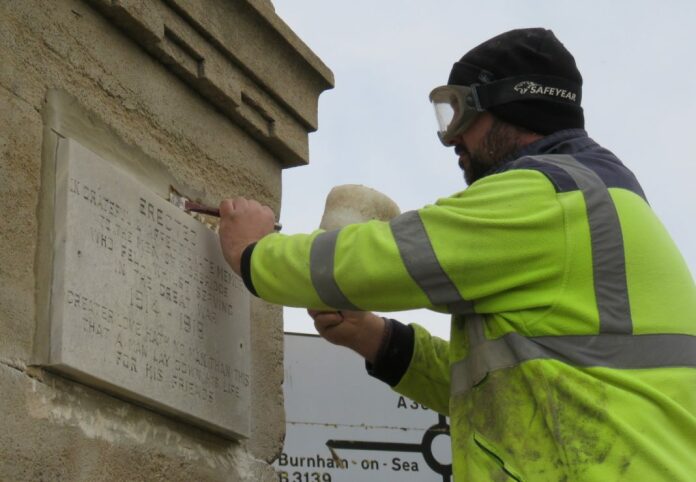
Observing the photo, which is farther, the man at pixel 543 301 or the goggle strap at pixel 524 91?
the goggle strap at pixel 524 91

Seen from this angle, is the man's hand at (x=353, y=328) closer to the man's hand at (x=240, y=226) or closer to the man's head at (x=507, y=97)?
the man's hand at (x=240, y=226)

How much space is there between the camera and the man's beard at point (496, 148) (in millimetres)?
3551

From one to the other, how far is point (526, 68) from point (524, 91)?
8 centimetres

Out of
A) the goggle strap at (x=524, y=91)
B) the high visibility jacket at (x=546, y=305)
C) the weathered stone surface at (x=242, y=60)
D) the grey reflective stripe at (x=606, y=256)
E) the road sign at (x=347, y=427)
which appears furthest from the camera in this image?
the road sign at (x=347, y=427)

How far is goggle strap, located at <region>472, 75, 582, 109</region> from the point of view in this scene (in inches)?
139

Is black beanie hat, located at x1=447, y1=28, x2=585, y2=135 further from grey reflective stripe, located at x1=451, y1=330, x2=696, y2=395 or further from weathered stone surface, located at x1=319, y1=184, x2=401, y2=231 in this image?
grey reflective stripe, located at x1=451, y1=330, x2=696, y2=395

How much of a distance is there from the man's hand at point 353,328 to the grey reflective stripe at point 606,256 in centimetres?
93

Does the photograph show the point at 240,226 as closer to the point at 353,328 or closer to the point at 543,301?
the point at 353,328

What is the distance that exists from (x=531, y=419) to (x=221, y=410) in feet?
3.33

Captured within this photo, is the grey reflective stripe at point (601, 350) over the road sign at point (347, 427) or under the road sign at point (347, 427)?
under

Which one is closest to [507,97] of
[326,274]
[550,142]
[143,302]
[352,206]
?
[550,142]

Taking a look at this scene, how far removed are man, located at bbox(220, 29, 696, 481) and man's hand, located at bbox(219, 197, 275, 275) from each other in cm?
20

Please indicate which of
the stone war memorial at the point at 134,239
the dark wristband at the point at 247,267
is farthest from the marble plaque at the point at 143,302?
the dark wristband at the point at 247,267

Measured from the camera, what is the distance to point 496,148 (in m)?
3.57
